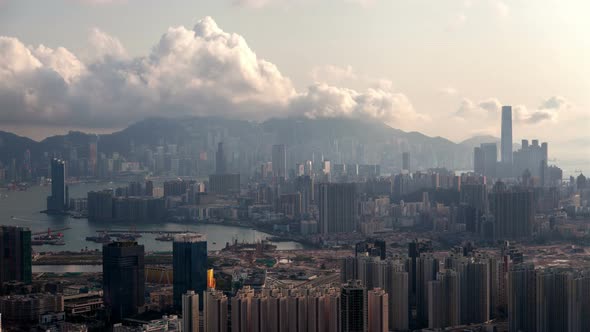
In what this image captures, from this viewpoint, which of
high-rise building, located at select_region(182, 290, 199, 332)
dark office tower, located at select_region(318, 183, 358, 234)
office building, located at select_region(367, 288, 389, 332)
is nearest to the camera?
office building, located at select_region(367, 288, 389, 332)

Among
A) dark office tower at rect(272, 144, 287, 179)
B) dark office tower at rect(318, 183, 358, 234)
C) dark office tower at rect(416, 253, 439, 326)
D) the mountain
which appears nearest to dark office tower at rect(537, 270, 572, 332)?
dark office tower at rect(416, 253, 439, 326)

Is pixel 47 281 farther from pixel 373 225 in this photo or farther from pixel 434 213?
pixel 434 213

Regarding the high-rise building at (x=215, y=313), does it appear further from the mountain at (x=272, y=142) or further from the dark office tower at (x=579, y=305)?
the mountain at (x=272, y=142)

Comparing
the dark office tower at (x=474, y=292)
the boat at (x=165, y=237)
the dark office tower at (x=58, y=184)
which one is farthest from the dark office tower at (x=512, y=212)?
the dark office tower at (x=58, y=184)

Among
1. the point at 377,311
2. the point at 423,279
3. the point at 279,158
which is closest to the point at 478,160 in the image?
the point at 279,158

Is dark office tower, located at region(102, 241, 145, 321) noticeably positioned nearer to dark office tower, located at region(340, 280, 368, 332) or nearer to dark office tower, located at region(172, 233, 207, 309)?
dark office tower, located at region(172, 233, 207, 309)

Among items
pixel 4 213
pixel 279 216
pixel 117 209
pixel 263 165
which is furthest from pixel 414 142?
pixel 4 213
